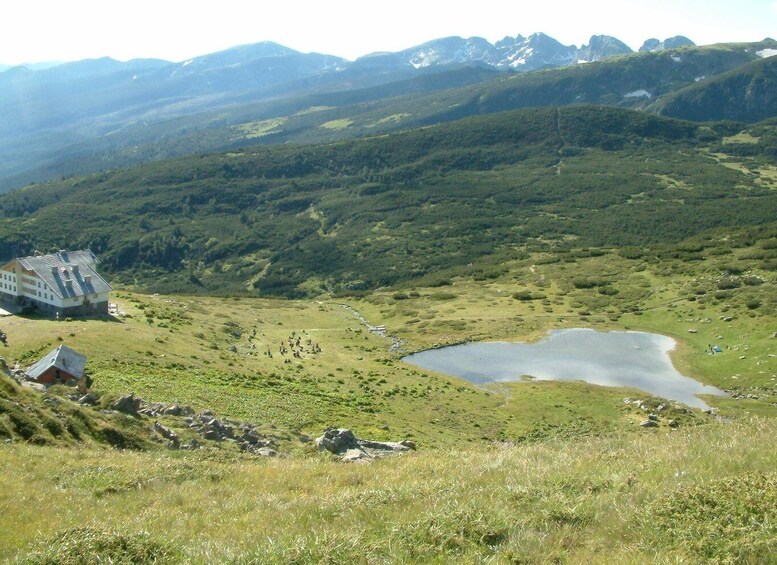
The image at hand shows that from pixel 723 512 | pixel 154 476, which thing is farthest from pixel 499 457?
pixel 154 476

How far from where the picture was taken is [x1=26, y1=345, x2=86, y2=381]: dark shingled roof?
3569 centimetres

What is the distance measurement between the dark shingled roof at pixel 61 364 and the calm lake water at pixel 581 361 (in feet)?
125

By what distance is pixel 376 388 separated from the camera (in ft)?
180

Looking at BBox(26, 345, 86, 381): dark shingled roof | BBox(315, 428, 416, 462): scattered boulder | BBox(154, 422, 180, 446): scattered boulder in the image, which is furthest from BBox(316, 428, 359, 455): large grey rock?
BBox(26, 345, 86, 381): dark shingled roof

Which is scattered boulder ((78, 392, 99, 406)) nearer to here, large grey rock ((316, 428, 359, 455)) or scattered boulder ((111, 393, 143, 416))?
scattered boulder ((111, 393, 143, 416))

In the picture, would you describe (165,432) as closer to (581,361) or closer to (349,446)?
(349,446)

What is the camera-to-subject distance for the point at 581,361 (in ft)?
224

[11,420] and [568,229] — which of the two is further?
[568,229]

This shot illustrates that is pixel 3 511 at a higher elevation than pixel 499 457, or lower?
higher

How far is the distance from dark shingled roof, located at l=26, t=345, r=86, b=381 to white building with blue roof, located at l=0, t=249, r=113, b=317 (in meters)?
30.2

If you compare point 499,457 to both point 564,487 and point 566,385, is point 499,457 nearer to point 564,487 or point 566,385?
point 564,487

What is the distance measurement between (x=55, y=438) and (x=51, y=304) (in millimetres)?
50841

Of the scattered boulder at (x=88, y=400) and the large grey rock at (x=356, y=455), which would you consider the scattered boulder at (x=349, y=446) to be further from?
the scattered boulder at (x=88, y=400)

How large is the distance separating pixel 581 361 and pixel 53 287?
186ft
